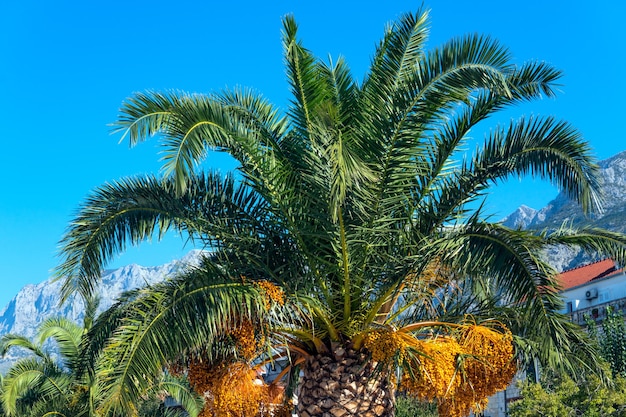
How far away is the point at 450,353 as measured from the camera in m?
12.4

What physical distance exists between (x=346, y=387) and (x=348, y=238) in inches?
96.7

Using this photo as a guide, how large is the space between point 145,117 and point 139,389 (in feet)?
12.1

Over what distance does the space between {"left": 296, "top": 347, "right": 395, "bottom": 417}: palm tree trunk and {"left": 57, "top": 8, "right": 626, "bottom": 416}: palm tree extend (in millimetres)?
23

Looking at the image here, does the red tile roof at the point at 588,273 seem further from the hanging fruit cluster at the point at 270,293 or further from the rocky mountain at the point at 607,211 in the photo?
the hanging fruit cluster at the point at 270,293

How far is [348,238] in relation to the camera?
474 inches

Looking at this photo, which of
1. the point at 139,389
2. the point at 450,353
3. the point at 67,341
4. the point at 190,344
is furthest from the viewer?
the point at 67,341

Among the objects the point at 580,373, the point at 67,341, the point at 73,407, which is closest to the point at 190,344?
the point at 580,373

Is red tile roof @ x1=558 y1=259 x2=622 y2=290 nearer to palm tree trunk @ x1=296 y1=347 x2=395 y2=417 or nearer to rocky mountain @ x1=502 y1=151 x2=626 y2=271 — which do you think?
rocky mountain @ x1=502 y1=151 x2=626 y2=271

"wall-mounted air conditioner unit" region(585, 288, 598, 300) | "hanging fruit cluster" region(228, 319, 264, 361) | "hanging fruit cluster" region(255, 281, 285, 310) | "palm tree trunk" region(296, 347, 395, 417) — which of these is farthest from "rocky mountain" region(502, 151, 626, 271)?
"hanging fruit cluster" region(255, 281, 285, 310)

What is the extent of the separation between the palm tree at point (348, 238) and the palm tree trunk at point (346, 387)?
0.02 metres

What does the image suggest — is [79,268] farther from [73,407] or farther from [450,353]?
[73,407]

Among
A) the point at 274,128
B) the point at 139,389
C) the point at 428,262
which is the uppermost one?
the point at 274,128

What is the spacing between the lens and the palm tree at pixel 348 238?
11.4m

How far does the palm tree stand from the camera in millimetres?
11383
